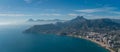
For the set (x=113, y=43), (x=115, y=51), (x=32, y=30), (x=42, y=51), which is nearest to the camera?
(x=115, y=51)

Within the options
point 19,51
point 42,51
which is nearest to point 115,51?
point 42,51

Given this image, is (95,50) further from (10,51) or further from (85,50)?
(10,51)

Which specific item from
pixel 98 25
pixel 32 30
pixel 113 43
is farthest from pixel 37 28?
pixel 113 43

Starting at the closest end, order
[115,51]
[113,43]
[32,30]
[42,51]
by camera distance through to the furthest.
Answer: [115,51] < [42,51] < [113,43] < [32,30]

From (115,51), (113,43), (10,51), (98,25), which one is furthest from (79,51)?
(98,25)

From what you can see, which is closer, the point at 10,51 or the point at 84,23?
the point at 10,51

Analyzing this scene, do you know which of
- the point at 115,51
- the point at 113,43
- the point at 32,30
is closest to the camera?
the point at 115,51

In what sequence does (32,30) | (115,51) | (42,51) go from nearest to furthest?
(115,51) < (42,51) < (32,30)

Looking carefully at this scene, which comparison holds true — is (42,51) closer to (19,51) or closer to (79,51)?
(19,51)

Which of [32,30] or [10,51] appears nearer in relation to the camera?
[10,51]
